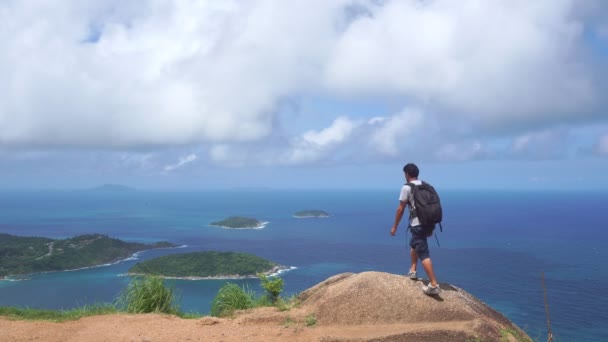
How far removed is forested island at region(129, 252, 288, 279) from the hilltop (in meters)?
65.1

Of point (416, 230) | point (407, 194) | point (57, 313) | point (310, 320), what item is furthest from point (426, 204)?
point (57, 313)

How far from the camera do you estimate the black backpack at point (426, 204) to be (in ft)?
25.1

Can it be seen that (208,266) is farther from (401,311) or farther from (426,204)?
(426,204)

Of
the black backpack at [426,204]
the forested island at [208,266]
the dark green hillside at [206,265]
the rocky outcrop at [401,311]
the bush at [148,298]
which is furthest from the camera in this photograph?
the dark green hillside at [206,265]

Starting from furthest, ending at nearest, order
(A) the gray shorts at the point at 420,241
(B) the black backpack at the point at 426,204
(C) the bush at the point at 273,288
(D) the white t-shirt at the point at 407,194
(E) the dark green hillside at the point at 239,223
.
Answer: (E) the dark green hillside at the point at 239,223 → (C) the bush at the point at 273,288 → (A) the gray shorts at the point at 420,241 → (D) the white t-shirt at the point at 407,194 → (B) the black backpack at the point at 426,204

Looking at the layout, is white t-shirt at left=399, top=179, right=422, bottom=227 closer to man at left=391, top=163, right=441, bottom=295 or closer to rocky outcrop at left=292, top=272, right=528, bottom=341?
man at left=391, top=163, right=441, bottom=295

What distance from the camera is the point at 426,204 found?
7672 millimetres

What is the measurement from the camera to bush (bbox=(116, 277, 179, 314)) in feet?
30.7

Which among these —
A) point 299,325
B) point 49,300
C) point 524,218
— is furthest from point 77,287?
point 524,218

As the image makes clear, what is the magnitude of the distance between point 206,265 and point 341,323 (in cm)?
7200

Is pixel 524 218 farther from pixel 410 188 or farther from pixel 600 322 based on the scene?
pixel 410 188

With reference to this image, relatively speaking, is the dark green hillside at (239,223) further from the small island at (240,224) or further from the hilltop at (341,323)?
the hilltop at (341,323)

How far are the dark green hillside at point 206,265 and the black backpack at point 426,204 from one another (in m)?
67.1

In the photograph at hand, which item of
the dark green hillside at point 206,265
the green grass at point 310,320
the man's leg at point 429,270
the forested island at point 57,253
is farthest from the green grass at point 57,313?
the forested island at point 57,253
